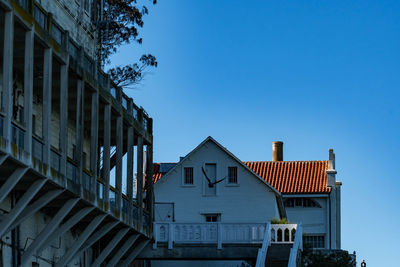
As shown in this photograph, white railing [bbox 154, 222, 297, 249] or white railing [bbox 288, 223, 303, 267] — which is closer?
white railing [bbox 288, 223, 303, 267]

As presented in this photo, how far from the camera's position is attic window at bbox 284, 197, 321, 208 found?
64.8 meters

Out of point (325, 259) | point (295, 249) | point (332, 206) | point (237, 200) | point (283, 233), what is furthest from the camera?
point (332, 206)

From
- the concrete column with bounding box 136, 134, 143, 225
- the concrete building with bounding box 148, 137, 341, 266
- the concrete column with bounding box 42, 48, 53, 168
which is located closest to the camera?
the concrete column with bounding box 42, 48, 53, 168

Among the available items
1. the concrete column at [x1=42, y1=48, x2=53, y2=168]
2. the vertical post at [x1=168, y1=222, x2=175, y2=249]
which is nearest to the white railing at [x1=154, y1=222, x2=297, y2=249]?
the vertical post at [x1=168, y1=222, x2=175, y2=249]

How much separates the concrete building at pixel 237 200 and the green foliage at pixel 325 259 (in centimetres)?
108

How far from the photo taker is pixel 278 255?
36.5 m

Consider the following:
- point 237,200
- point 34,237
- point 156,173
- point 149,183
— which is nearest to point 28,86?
point 34,237

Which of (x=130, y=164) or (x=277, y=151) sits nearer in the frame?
(x=130, y=164)

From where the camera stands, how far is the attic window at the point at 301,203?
64750 mm

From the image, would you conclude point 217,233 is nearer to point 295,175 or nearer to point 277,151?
point 295,175

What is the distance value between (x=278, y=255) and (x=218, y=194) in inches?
726

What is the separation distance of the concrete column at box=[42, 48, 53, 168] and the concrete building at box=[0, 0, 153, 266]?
0.03 m

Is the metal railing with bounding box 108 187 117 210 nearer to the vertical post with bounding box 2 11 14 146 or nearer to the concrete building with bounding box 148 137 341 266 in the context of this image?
the concrete building with bounding box 148 137 341 266

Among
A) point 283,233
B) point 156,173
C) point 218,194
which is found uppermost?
point 156,173
